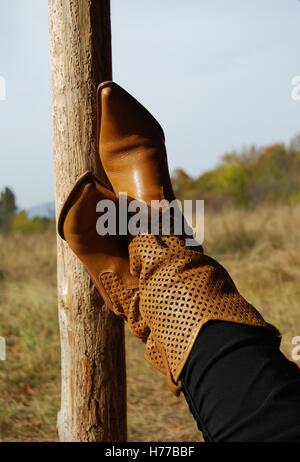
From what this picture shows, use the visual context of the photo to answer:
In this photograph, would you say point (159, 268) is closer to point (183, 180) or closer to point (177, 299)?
point (177, 299)

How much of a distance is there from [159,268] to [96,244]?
20cm

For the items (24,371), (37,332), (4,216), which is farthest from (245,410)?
(4,216)

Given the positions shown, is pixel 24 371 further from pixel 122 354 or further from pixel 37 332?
pixel 122 354

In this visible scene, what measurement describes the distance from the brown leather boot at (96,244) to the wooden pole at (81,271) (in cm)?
37

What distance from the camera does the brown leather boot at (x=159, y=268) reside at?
1.53m

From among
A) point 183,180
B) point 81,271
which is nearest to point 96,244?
point 81,271

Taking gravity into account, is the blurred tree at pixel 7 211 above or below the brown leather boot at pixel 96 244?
below

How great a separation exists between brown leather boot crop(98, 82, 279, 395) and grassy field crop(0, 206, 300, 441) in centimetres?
219

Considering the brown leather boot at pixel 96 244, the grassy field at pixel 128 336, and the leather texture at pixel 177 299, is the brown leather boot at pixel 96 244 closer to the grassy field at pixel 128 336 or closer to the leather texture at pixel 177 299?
the leather texture at pixel 177 299

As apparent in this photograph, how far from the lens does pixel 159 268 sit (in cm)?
164

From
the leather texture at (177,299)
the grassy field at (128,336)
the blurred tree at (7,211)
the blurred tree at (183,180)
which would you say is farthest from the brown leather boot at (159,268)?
the blurred tree at (183,180)

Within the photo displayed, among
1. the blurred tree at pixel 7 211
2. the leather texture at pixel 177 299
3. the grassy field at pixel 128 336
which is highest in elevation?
the leather texture at pixel 177 299

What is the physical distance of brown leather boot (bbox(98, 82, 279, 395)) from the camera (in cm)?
153

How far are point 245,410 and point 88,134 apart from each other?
1.07m
